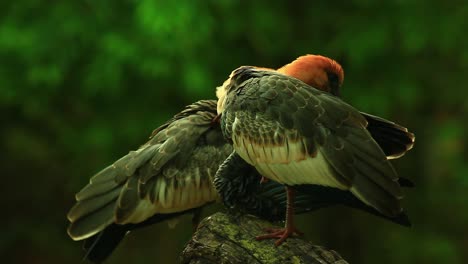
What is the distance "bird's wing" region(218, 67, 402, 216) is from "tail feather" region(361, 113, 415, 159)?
0.86 ft

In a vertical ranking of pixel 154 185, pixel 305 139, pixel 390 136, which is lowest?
pixel 154 185

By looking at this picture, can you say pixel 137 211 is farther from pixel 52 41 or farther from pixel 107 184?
pixel 52 41

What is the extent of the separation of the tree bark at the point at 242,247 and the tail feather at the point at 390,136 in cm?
61

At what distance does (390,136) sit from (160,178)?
1825mm

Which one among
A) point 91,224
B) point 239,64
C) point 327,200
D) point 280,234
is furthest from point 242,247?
point 239,64

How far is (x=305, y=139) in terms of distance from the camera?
14.1 feet

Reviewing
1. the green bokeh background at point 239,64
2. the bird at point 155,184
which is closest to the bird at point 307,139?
the bird at point 155,184

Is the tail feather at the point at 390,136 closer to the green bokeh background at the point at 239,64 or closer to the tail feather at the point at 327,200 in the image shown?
the tail feather at the point at 327,200

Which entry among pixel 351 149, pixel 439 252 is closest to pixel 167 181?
pixel 351 149

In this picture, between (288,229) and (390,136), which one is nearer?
(288,229)

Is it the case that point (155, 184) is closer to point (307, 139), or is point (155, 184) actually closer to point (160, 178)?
point (160, 178)

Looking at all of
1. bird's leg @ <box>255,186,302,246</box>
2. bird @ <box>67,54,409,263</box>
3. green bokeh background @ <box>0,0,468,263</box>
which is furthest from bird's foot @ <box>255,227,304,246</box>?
green bokeh background @ <box>0,0,468,263</box>

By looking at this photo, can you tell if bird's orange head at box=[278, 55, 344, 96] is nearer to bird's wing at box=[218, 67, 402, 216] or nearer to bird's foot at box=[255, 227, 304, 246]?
bird's wing at box=[218, 67, 402, 216]

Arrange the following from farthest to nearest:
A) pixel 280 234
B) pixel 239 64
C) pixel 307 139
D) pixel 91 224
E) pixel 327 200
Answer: pixel 239 64 < pixel 91 224 < pixel 327 200 < pixel 280 234 < pixel 307 139
